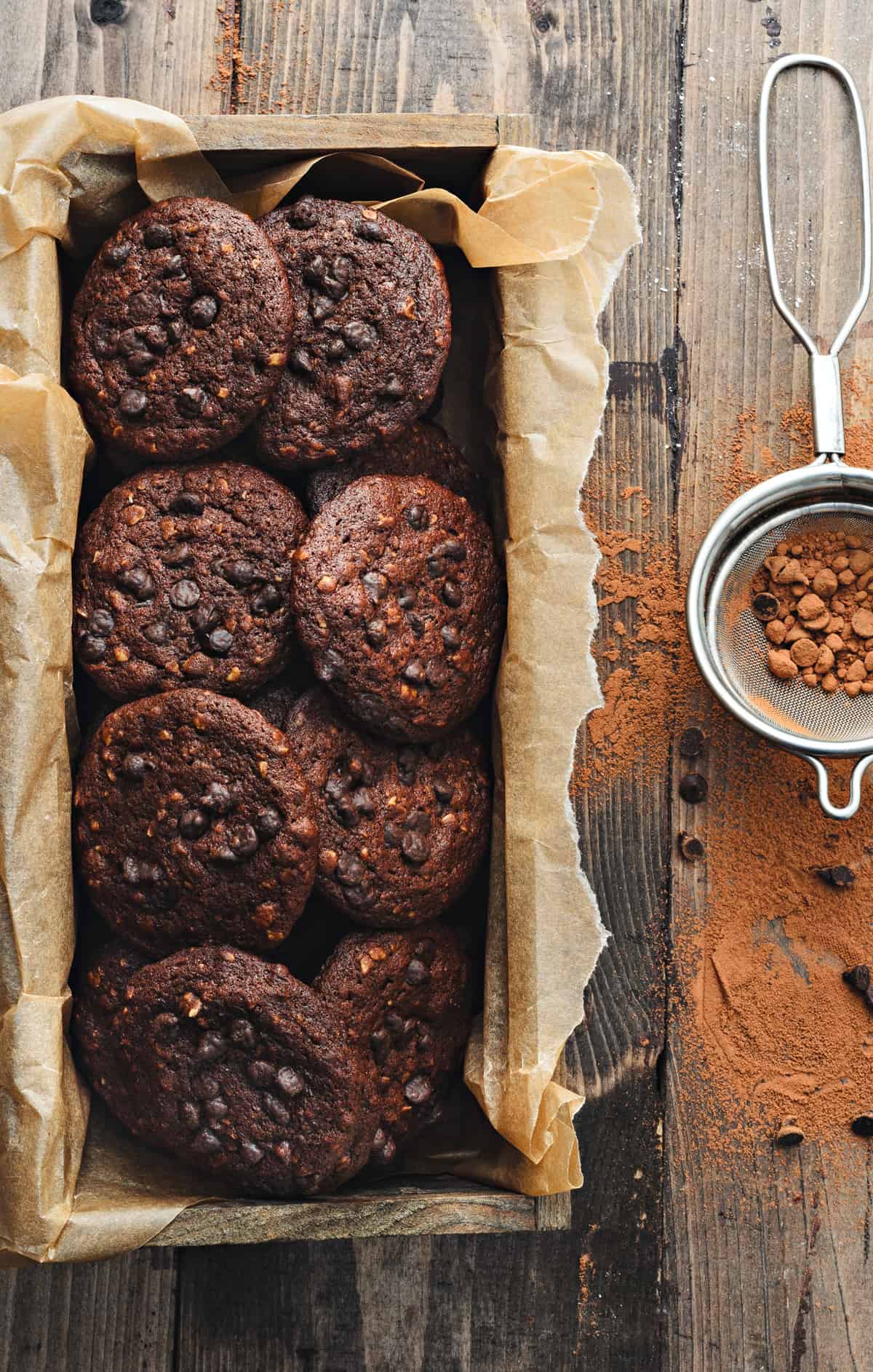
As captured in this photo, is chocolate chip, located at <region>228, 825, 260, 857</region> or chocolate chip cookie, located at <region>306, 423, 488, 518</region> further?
chocolate chip cookie, located at <region>306, 423, 488, 518</region>

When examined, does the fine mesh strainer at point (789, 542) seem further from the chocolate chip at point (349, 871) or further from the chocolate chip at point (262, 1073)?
the chocolate chip at point (262, 1073)

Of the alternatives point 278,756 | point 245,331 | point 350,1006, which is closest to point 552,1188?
point 350,1006

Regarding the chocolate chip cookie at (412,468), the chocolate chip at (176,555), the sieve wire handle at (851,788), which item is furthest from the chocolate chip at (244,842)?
the sieve wire handle at (851,788)

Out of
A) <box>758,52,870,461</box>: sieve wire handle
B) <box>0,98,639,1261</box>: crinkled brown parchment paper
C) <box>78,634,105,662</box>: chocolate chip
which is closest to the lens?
<box>0,98,639,1261</box>: crinkled brown parchment paper

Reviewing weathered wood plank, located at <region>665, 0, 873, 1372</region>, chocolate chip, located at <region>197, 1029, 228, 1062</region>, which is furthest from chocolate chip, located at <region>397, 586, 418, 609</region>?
chocolate chip, located at <region>197, 1029, 228, 1062</region>

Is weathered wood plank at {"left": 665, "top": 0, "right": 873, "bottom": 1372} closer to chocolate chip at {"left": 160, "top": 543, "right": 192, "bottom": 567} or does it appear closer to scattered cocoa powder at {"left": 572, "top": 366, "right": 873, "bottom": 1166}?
scattered cocoa powder at {"left": 572, "top": 366, "right": 873, "bottom": 1166}

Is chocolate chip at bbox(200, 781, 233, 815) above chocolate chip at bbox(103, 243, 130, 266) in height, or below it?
below

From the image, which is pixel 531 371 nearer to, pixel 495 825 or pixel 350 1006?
pixel 495 825

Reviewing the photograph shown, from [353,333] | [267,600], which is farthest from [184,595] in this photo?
[353,333]
